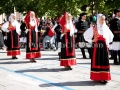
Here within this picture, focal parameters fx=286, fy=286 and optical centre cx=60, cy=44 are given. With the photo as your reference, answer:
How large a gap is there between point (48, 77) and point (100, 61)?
5.90 ft

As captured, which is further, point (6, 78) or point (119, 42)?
point (119, 42)

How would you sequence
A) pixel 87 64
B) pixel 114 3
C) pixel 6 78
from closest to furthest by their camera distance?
pixel 6 78
pixel 87 64
pixel 114 3

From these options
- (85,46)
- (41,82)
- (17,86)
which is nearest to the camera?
(17,86)

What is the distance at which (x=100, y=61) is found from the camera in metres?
7.29

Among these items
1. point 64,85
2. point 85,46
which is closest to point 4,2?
point 85,46

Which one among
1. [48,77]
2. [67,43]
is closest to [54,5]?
[67,43]

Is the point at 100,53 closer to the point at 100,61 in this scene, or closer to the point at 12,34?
the point at 100,61

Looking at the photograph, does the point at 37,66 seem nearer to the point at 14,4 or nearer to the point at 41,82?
the point at 41,82

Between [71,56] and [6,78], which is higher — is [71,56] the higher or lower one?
the higher one

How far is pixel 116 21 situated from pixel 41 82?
3.77 m

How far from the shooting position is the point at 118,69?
9.50 meters

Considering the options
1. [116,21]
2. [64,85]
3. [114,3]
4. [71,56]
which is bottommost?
[64,85]

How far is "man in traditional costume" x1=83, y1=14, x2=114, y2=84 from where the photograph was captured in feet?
23.9

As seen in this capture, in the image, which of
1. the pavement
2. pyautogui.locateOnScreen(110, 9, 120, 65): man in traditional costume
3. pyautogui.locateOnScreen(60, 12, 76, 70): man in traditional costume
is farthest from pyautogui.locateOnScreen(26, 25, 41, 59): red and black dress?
pyautogui.locateOnScreen(110, 9, 120, 65): man in traditional costume
